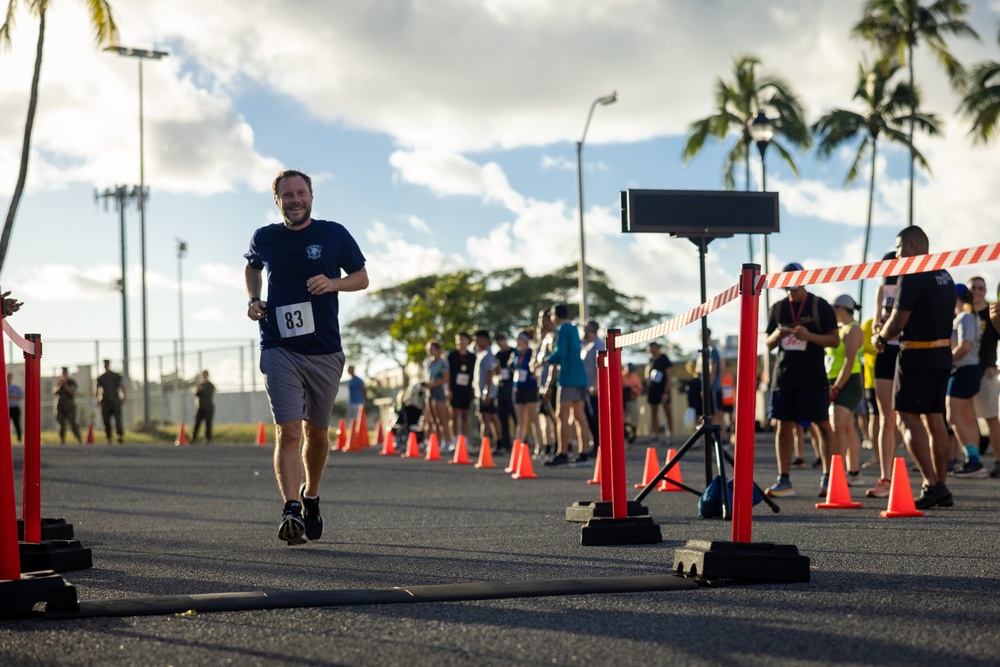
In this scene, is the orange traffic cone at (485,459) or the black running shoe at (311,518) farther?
the orange traffic cone at (485,459)

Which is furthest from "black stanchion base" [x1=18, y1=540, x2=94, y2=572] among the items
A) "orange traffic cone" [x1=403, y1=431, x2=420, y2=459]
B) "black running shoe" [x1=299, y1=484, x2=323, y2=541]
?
"orange traffic cone" [x1=403, y1=431, x2=420, y2=459]

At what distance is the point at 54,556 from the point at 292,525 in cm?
127

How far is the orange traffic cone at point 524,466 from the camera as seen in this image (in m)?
13.9

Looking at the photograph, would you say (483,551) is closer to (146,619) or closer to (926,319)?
(146,619)

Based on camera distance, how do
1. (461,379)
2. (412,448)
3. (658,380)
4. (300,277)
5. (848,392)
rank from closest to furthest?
1. (300,277)
2. (848,392)
3. (461,379)
4. (412,448)
5. (658,380)

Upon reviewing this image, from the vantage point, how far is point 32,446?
5.95 m

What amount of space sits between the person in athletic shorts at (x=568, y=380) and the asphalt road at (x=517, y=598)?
4.91 metres

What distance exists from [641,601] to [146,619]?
1.68 metres

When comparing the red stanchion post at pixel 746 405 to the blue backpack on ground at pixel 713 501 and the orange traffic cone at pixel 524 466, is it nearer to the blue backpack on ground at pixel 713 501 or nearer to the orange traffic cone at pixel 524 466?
the blue backpack on ground at pixel 713 501

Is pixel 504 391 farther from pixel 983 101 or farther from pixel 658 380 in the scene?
pixel 983 101

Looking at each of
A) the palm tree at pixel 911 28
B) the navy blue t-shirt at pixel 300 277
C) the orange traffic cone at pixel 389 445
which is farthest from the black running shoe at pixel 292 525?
the palm tree at pixel 911 28

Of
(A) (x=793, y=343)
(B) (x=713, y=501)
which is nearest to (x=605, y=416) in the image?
(B) (x=713, y=501)

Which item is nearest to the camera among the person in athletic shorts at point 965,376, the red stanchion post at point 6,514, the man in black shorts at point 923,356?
the red stanchion post at point 6,514

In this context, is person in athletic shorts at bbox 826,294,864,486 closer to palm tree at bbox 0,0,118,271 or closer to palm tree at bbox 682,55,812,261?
palm tree at bbox 0,0,118,271
